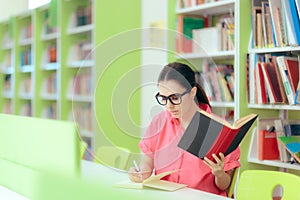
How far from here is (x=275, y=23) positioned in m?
2.46

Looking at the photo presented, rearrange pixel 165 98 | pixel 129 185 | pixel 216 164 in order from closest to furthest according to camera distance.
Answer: pixel 165 98 < pixel 129 185 < pixel 216 164

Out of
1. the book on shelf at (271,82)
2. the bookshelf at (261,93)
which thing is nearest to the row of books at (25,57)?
the bookshelf at (261,93)

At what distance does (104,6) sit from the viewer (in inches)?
142

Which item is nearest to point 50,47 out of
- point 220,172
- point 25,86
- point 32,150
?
point 25,86

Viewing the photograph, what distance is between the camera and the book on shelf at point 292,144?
93.6 inches

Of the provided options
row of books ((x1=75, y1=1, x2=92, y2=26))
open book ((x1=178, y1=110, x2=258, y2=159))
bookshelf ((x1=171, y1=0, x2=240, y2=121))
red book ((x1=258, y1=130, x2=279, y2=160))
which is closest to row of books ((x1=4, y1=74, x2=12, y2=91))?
row of books ((x1=75, y1=1, x2=92, y2=26))

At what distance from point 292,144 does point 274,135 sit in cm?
14

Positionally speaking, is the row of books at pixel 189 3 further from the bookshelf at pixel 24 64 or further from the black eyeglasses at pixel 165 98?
the black eyeglasses at pixel 165 98

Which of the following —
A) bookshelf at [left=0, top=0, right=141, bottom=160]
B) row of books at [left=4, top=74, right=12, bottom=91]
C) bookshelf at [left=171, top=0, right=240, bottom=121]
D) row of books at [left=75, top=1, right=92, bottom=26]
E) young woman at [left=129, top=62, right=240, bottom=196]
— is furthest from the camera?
row of books at [left=4, top=74, right=12, bottom=91]

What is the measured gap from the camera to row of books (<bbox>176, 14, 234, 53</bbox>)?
280cm

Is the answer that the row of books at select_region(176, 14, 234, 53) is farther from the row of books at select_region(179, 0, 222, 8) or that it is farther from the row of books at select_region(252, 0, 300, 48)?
the row of books at select_region(252, 0, 300, 48)

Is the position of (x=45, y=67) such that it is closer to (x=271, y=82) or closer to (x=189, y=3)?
(x=189, y=3)

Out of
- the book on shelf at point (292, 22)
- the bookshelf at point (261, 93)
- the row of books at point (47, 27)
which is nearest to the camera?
the book on shelf at point (292, 22)

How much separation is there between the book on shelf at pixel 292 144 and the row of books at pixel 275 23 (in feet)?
1.65
